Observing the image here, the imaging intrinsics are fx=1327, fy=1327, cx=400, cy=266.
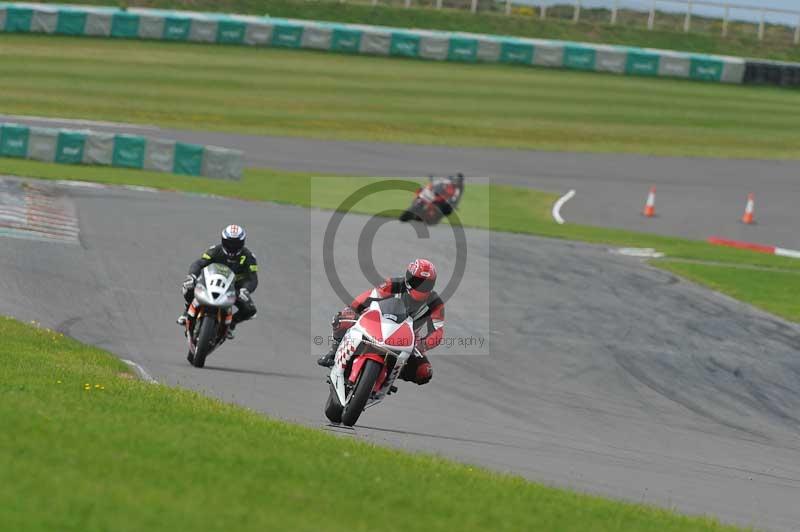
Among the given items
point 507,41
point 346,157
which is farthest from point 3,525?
point 507,41

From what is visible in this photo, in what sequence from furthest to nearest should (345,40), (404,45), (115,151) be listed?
(404,45) → (345,40) → (115,151)

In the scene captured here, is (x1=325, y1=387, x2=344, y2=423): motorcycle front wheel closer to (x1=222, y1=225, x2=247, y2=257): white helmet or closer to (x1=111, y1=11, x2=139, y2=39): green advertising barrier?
(x1=222, y1=225, x2=247, y2=257): white helmet

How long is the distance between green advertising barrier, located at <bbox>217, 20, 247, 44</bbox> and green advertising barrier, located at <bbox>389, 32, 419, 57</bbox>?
270 inches

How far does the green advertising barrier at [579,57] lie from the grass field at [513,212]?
20746 mm

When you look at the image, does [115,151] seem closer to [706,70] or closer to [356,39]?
[356,39]

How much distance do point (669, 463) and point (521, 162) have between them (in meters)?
34.9

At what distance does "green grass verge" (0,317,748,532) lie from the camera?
7227 millimetres

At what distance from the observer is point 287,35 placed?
59969mm

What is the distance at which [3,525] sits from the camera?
21.3 feet

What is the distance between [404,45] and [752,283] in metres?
36.6

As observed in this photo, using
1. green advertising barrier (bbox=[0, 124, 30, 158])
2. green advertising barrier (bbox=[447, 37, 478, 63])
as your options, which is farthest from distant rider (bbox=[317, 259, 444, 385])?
green advertising barrier (bbox=[447, 37, 478, 63])

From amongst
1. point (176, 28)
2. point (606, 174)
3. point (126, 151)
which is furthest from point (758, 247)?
point (176, 28)

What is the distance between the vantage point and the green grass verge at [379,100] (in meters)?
51.1

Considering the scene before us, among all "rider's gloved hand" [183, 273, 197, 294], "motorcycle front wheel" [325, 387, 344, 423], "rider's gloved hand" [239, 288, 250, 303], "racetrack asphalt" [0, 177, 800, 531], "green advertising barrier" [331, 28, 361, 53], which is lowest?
"racetrack asphalt" [0, 177, 800, 531]
